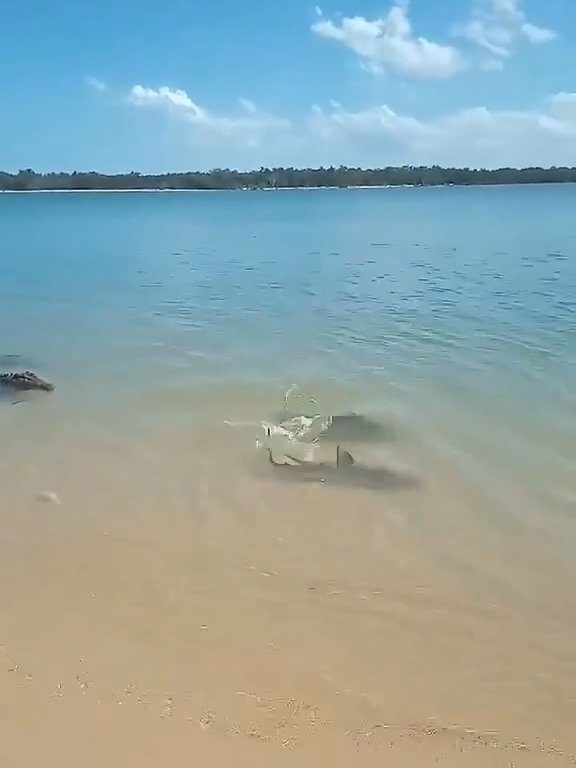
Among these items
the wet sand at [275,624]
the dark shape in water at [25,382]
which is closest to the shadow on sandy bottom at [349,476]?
the wet sand at [275,624]

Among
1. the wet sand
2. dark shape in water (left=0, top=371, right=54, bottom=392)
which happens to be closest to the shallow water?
the wet sand

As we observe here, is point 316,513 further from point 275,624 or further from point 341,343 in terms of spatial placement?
point 341,343

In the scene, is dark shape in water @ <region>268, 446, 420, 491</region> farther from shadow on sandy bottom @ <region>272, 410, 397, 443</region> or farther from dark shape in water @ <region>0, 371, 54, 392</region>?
dark shape in water @ <region>0, 371, 54, 392</region>

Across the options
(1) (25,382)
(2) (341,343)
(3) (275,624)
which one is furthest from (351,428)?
(2) (341,343)

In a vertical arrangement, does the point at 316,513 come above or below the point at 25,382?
below

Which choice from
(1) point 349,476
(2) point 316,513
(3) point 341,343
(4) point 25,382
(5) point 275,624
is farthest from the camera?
(3) point 341,343

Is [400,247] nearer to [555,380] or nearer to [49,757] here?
[555,380]

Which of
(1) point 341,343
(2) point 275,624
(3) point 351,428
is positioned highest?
(1) point 341,343

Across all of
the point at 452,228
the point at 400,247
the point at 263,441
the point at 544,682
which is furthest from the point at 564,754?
the point at 452,228
